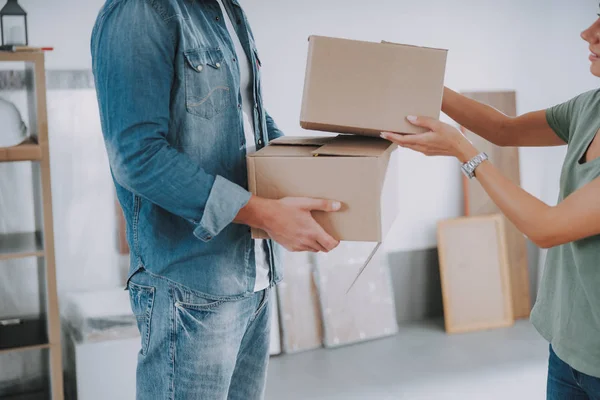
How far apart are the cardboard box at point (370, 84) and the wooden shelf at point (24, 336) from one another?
1.91 meters

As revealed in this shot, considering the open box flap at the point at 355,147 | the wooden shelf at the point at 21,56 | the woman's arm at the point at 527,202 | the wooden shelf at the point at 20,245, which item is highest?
the wooden shelf at the point at 21,56

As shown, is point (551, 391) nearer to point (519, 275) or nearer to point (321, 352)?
point (321, 352)

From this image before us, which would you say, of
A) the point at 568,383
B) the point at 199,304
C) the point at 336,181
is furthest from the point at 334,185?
the point at 568,383

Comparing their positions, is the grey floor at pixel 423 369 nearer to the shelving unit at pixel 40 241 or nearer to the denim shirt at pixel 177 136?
the shelving unit at pixel 40 241

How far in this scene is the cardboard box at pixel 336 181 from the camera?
132 centimetres

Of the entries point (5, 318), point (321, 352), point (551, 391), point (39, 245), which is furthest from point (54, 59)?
point (551, 391)

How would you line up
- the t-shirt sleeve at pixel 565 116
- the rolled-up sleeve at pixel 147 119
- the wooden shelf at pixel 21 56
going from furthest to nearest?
the wooden shelf at pixel 21 56 → the t-shirt sleeve at pixel 565 116 → the rolled-up sleeve at pixel 147 119

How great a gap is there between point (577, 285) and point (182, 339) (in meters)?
0.92

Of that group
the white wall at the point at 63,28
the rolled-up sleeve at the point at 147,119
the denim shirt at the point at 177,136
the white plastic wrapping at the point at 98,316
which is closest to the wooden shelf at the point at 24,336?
the white plastic wrapping at the point at 98,316

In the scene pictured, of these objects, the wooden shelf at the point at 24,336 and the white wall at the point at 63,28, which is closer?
the wooden shelf at the point at 24,336

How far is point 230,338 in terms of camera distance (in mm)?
1376

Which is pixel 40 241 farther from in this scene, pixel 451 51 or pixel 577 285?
pixel 451 51

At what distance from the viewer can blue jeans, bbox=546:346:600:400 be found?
1.51 metres

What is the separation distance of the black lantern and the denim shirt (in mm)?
1784
